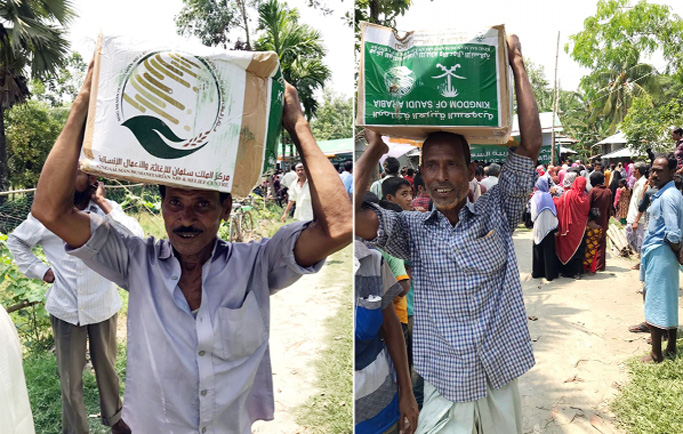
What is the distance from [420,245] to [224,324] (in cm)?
88

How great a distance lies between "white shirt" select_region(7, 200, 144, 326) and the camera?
311cm

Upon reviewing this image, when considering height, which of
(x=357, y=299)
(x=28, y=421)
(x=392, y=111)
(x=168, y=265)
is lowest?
(x=28, y=421)

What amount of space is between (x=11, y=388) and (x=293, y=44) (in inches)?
466

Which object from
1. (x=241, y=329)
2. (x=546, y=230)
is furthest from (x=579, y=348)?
(x=241, y=329)

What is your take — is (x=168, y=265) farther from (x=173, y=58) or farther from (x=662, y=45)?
(x=662, y=45)

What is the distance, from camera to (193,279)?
1597mm

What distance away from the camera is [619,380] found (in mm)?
4059

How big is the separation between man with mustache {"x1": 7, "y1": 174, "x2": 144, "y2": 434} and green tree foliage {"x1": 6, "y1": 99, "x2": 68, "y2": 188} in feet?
48.2

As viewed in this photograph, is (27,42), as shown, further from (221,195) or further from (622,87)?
(622,87)

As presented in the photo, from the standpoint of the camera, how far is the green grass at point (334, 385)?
347 centimetres

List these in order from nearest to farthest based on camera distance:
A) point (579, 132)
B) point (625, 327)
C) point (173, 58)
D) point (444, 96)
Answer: point (173, 58), point (444, 96), point (625, 327), point (579, 132)

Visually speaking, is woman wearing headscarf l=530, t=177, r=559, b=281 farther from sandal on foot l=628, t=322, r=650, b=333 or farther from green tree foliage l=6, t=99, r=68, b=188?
green tree foliage l=6, t=99, r=68, b=188

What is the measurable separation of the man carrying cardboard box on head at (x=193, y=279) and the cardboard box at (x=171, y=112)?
12cm

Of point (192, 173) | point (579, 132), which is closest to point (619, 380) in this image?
point (192, 173)
